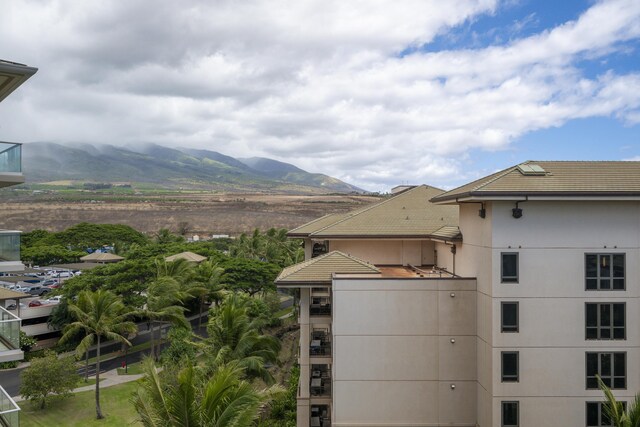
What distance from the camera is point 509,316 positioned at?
1678 cm

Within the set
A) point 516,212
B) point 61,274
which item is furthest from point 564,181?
point 61,274

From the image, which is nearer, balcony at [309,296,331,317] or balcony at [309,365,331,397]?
balcony at [309,365,331,397]

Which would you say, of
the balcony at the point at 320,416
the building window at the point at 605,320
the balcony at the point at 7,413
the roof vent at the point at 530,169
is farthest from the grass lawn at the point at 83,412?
the roof vent at the point at 530,169

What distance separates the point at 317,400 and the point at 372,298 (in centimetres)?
490

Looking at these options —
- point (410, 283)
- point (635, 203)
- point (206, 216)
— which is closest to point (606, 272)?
point (635, 203)

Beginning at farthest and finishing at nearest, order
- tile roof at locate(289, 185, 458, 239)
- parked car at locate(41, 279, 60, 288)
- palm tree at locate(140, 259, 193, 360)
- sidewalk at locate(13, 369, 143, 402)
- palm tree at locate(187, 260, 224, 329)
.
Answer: parked car at locate(41, 279, 60, 288), palm tree at locate(187, 260, 224, 329), palm tree at locate(140, 259, 193, 360), sidewalk at locate(13, 369, 143, 402), tile roof at locate(289, 185, 458, 239)

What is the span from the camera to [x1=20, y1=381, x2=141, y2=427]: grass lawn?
27.8m

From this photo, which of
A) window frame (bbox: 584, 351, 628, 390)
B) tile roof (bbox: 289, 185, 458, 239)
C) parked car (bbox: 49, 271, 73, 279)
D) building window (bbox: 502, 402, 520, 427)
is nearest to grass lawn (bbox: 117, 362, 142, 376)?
tile roof (bbox: 289, 185, 458, 239)

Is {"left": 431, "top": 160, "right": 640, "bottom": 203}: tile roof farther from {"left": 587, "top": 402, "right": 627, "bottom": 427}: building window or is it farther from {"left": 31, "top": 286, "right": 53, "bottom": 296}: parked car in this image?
{"left": 31, "top": 286, "right": 53, "bottom": 296}: parked car

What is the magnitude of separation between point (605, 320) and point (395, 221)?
1133cm

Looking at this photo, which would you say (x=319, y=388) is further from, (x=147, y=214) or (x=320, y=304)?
(x=147, y=214)

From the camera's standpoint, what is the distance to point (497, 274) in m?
16.7

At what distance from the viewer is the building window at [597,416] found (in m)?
16.8

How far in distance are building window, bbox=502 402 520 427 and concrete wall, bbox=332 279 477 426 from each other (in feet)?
5.06
